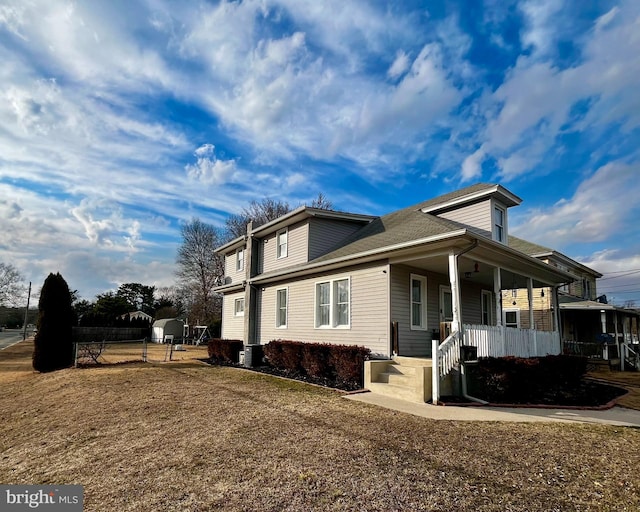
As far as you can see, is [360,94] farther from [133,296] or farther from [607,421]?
[133,296]

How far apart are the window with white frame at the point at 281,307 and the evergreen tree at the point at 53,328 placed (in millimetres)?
8549

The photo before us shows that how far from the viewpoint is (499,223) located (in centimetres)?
1214

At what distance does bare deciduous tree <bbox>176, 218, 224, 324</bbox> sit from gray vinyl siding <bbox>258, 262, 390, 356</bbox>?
85.6 ft

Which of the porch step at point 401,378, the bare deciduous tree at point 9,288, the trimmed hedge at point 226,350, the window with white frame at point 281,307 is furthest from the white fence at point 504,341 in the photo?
the bare deciduous tree at point 9,288

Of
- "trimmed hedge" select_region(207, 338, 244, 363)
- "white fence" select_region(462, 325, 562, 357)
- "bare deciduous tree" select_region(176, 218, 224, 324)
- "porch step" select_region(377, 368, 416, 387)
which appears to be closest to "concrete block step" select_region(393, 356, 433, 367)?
"porch step" select_region(377, 368, 416, 387)

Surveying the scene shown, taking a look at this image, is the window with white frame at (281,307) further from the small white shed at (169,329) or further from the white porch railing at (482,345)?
the small white shed at (169,329)

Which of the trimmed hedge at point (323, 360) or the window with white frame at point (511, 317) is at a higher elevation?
the window with white frame at point (511, 317)

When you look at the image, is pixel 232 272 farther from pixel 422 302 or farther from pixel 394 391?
pixel 394 391

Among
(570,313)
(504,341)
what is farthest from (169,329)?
(504,341)

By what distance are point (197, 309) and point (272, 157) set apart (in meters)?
27.8

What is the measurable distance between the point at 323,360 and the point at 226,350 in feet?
22.5

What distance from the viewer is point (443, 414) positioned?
673 cm

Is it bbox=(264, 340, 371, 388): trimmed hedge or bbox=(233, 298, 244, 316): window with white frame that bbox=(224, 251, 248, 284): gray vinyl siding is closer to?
bbox=(233, 298, 244, 316): window with white frame

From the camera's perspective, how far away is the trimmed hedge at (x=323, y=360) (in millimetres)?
9727
